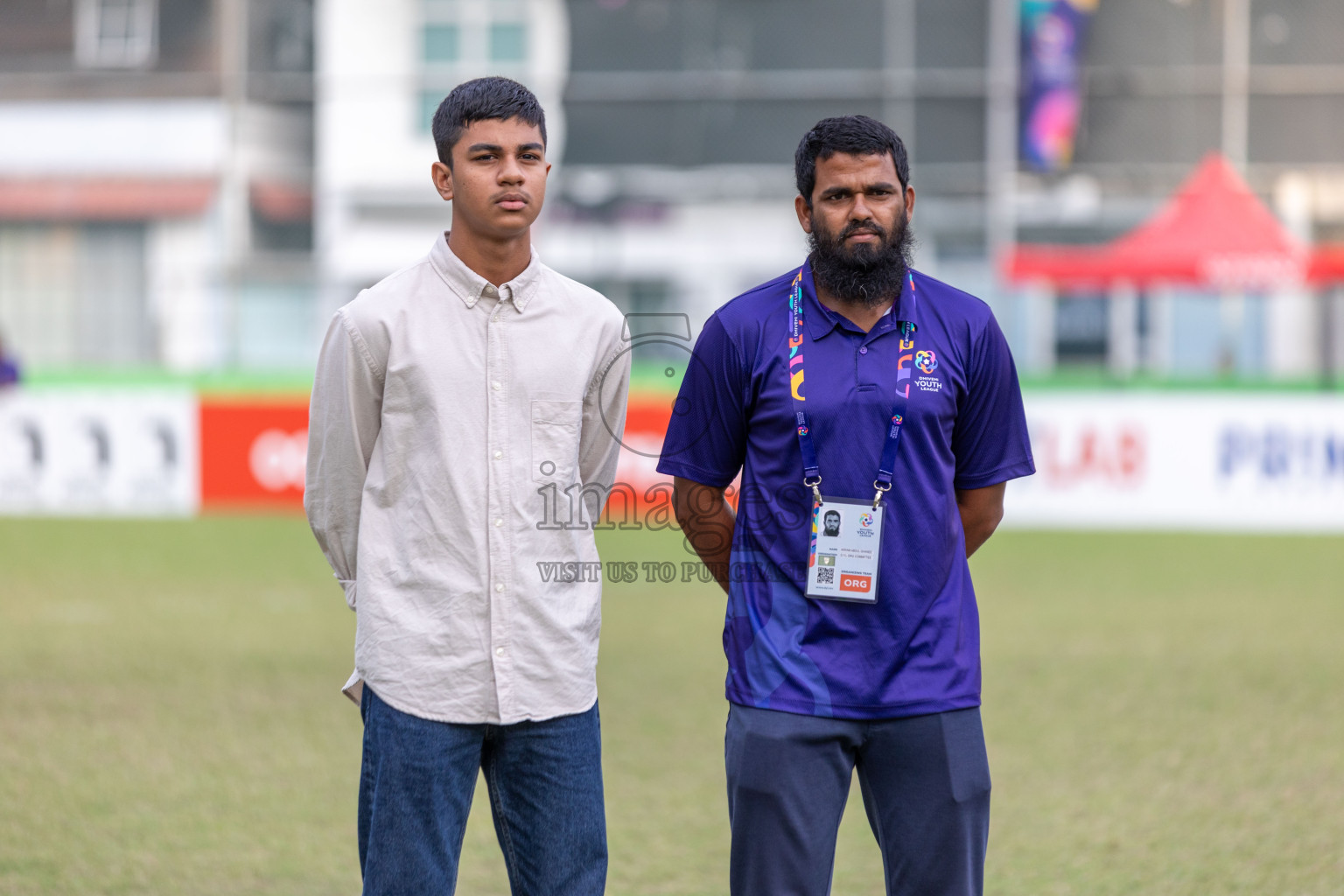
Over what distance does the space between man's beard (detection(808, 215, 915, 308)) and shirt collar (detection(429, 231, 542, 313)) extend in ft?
1.89

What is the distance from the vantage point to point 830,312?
2.94 m

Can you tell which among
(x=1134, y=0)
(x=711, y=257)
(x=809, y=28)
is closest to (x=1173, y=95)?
(x=1134, y=0)

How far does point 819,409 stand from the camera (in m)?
2.87

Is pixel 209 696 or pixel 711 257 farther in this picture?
pixel 711 257

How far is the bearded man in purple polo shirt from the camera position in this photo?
2.83 m

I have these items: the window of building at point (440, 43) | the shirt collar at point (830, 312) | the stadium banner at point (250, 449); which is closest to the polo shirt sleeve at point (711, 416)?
the shirt collar at point (830, 312)

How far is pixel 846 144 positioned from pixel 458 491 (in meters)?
0.99

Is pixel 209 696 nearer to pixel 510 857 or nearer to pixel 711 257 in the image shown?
pixel 510 857

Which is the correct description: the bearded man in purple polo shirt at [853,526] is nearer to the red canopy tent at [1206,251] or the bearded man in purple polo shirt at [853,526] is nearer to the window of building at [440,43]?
the red canopy tent at [1206,251]

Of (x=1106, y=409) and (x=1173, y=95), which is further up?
(x=1173, y=95)

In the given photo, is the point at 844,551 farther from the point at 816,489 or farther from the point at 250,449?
the point at 250,449

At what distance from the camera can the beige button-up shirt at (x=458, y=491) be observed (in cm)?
284

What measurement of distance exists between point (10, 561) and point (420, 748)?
10041mm

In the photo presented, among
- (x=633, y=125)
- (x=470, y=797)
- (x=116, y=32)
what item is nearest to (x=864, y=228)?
(x=470, y=797)
